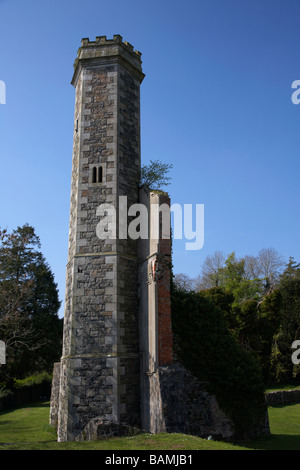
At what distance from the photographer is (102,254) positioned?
13.1 metres

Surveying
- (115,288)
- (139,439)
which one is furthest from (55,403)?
(139,439)

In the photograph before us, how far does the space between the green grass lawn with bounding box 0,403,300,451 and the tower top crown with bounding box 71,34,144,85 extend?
13.5 metres

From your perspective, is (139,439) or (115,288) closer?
(139,439)

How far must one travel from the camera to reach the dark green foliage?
11.9m

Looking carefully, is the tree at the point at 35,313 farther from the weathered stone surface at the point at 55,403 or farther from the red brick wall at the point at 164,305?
the red brick wall at the point at 164,305

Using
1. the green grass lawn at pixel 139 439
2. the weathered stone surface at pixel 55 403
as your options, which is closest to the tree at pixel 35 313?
the green grass lawn at pixel 139 439

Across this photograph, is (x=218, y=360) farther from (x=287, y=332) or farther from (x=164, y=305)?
(x=287, y=332)

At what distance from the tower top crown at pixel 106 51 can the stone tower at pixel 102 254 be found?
4 cm

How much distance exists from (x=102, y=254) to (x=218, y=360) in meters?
5.29

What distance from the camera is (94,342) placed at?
12242mm
